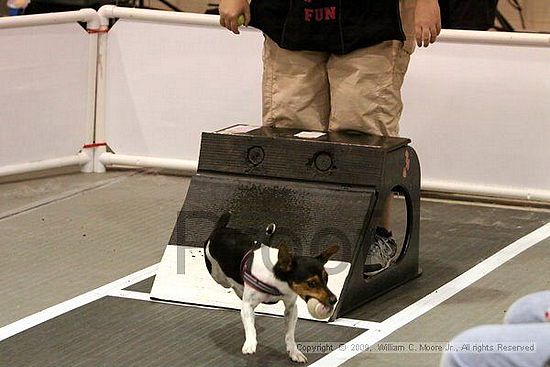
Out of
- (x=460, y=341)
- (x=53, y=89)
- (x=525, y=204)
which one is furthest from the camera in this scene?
(x=53, y=89)

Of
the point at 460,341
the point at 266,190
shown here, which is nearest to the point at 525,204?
the point at 266,190

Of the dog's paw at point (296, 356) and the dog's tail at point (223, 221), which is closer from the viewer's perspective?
the dog's paw at point (296, 356)

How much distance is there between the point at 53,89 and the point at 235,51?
3.00ft

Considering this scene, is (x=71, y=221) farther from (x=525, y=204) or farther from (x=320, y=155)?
(x=525, y=204)

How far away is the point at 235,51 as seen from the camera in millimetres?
5910

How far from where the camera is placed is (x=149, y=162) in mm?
6113

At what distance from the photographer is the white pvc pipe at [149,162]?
19.9 ft

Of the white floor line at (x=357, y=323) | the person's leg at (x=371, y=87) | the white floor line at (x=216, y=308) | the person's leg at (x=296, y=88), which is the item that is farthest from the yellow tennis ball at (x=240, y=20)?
the white floor line at (x=357, y=323)

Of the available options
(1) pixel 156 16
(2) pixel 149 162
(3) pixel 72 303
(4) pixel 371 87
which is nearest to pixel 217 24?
(1) pixel 156 16

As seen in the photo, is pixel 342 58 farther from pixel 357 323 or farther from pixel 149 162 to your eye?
pixel 149 162

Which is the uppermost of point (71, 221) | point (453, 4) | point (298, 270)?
point (453, 4)

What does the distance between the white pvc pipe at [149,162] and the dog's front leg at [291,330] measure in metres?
2.49

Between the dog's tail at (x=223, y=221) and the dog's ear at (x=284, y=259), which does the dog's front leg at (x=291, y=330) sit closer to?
the dog's ear at (x=284, y=259)

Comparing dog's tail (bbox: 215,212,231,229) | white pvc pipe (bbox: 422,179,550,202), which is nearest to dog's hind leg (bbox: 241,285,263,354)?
dog's tail (bbox: 215,212,231,229)
